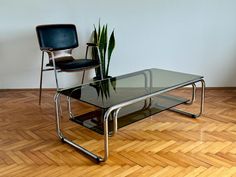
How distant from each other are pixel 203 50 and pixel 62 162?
2.27 metres

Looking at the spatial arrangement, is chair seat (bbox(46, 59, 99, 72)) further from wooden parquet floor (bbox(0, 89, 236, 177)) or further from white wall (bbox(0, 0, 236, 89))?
white wall (bbox(0, 0, 236, 89))

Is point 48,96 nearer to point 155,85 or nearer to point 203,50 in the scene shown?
point 155,85

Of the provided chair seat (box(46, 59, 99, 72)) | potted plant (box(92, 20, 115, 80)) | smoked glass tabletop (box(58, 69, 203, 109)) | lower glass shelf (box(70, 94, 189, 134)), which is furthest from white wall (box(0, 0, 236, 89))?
lower glass shelf (box(70, 94, 189, 134))

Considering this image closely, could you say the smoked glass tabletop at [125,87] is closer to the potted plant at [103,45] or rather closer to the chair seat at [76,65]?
the chair seat at [76,65]

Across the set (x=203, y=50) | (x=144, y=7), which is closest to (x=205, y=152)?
(x=203, y=50)

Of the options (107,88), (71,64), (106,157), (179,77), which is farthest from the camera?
(71,64)

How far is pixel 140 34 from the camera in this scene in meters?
3.55

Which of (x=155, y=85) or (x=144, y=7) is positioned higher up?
(x=144, y=7)

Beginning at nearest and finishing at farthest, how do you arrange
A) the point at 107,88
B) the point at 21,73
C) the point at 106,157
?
the point at 106,157, the point at 107,88, the point at 21,73

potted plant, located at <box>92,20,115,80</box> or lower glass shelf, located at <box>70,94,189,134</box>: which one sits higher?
potted plant, located at <box>92,20,115,80</box>

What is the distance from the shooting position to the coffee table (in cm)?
213

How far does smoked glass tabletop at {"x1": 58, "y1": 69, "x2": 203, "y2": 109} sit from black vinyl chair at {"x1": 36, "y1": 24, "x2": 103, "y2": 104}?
44 cm

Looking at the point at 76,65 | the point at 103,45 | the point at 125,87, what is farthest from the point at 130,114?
the point at 103,45

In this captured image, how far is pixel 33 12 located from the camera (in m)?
3.47
